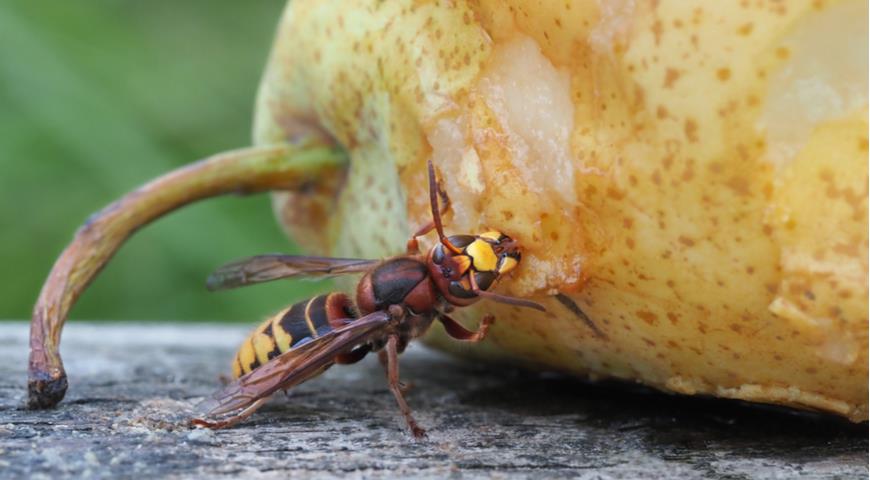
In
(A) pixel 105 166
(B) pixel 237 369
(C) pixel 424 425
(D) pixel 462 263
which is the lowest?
(C) pixel 424 425

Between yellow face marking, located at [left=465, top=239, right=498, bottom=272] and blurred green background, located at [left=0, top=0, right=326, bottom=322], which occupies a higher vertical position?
blurred green background, located at [left=0, top=0, right=326, bottom=322]

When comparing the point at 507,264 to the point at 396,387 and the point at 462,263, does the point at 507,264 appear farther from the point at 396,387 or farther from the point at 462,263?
the point at 396,387

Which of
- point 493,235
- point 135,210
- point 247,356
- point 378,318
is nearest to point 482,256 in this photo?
point 493,235

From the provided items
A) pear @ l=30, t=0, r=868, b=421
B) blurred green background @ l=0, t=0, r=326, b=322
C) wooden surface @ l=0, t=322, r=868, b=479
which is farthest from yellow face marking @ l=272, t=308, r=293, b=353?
blurred green background @ l=0, t=0, r=326, b=322

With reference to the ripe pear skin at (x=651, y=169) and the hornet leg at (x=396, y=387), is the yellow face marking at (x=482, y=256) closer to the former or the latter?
the ripe pear skin at (x=651, y=169)

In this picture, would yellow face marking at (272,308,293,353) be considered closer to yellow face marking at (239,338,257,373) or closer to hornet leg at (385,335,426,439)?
yellow face marking at (239,338,257,373)

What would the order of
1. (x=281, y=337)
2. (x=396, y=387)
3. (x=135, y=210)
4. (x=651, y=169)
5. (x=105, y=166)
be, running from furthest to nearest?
(x=105, y=166), (x=135, y=210), (x=281, y=337), (x=396, y=387), (x=651, y=169)
